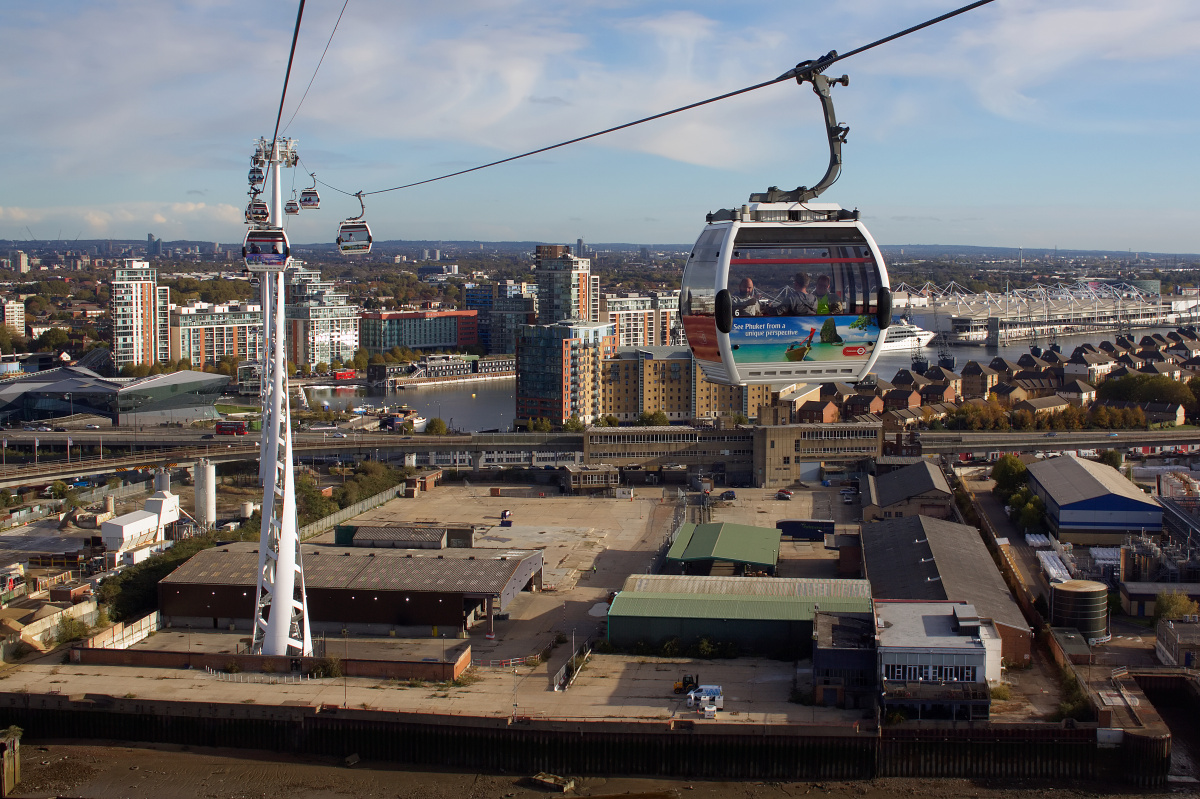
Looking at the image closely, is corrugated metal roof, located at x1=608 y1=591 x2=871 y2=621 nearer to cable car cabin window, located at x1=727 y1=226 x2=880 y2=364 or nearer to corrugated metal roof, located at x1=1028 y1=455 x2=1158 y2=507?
corrugated metal roof, located at x1=1028 y1=455 x2=1158 y2=507

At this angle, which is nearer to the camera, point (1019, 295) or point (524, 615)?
point (524, 615)

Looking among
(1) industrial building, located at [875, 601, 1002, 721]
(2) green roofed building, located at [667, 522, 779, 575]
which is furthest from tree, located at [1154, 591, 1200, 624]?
(2) green roofed building, located at [667, 522, 779, 575]

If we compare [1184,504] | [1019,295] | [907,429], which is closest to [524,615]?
[1184,504]

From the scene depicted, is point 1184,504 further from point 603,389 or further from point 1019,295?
point 1019,295

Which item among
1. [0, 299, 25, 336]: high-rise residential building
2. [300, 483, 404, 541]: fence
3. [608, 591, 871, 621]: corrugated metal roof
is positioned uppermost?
[0, 299, 25, 336]: high-rise residential building

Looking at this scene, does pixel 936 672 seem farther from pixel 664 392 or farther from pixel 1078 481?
pixel 664 392

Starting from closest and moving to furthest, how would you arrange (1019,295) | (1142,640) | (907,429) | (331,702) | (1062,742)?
(1062,742) → (331,702) → (1142,640) → (907,429) → (1019,295)

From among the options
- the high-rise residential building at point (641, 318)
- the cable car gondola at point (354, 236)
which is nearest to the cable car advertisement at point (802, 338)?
the cable car gondola at point (354, 236)
